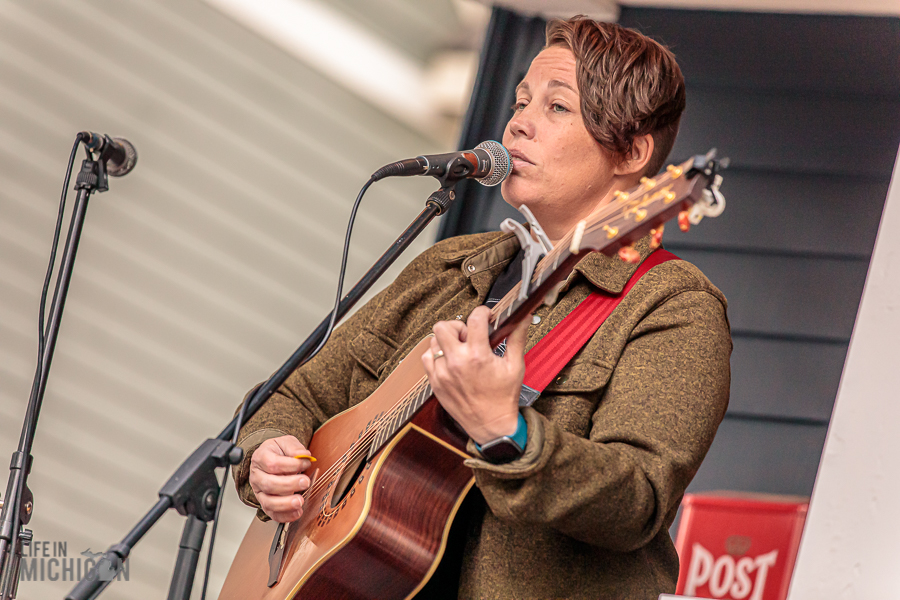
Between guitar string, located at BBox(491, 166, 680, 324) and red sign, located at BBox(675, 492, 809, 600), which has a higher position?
guitar string, located at BBox(491, 166, 680, 324)

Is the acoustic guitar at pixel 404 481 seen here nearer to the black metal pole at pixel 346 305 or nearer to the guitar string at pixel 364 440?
the guitar string at pixel 364 440

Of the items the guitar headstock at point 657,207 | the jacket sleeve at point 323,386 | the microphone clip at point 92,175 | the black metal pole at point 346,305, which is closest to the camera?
the guitar headstock at point 657,207

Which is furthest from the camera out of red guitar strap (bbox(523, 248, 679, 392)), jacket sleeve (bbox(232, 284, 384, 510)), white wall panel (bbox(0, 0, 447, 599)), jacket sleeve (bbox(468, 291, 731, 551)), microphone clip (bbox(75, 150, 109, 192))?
white wall panel (bbox(0, 0, 447, 599))

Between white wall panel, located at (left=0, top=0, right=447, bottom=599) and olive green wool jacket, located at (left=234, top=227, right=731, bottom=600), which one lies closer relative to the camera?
olive green wool jacket, located at (left=234, top=227, right=731, bottom=600)

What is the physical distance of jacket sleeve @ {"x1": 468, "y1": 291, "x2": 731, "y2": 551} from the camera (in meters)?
1.26

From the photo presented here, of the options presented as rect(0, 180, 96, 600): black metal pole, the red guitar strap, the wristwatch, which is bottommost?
rect(0, 180, 96, 600): black metal pole

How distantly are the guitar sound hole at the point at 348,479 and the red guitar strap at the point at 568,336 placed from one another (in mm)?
323

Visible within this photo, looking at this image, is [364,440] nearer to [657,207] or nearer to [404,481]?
[404,481]

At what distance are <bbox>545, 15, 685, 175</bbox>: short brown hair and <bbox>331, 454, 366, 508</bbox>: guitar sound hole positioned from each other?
78cm

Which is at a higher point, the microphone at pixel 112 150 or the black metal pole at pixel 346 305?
the microphone at pixel 112 150

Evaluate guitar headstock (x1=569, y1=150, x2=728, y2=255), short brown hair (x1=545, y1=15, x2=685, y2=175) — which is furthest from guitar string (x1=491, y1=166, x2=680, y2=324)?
short brown hair (x1=545, y1=15, x2=685, y2=175)

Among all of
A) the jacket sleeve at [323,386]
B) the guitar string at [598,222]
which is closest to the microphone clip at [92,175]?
the jacket sleeve at [323,386]

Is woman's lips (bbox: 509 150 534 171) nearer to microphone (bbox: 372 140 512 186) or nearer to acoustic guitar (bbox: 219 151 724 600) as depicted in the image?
microphone (bbox: 372 140 512 186)

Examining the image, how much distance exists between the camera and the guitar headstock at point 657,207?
115 cm
